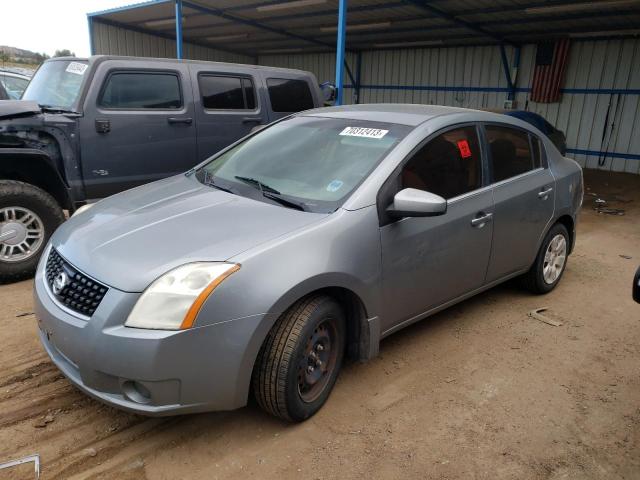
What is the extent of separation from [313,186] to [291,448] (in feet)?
4.76

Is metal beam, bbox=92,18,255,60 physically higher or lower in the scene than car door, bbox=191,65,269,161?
higher

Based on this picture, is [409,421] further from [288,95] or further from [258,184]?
[288,95]

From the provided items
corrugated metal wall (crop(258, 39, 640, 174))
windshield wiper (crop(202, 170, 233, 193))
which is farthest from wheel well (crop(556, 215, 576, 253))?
corrugated metal wall (crop(258, 39, 640, 174))

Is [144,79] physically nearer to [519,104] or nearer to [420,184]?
[420,184]

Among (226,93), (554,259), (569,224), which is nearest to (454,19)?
(226,93)

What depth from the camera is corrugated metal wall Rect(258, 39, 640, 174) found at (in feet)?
43.2

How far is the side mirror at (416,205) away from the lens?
2.78 meters

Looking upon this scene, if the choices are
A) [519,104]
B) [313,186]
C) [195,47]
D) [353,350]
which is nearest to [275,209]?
[313,186]

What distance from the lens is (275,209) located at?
2.82m

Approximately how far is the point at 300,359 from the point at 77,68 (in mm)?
4203

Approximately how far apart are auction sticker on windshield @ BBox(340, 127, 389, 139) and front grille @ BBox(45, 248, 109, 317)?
1.81 meters

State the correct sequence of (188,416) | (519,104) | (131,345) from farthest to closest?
1. (519,104)
2. (188,416)
3. (131,345)

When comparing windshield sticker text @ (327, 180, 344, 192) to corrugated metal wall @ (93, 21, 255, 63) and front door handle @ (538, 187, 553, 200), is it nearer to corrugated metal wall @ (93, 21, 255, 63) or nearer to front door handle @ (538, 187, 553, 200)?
front door handle @ (538, 187, 553, 200)

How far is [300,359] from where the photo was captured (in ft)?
8.29
